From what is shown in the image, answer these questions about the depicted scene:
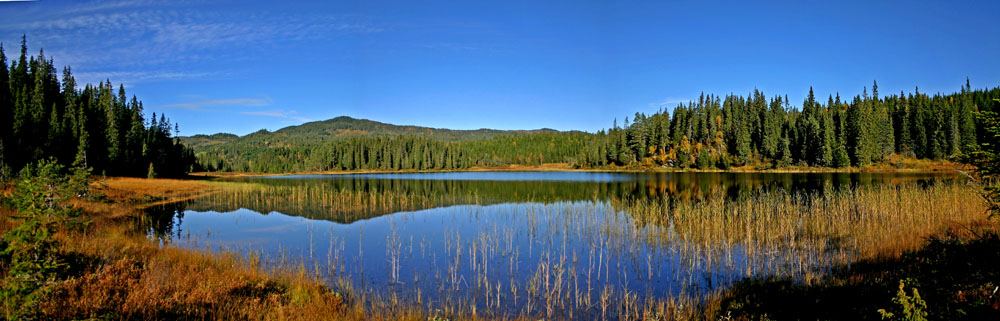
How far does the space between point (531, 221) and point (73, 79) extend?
98569 mm

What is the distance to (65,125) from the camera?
213 ft

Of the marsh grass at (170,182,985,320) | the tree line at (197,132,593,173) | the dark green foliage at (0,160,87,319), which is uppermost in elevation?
the tree line at (197,132,593,173)

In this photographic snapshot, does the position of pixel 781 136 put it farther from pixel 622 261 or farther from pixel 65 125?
pixel 65 125

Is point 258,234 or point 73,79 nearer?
point 258,234

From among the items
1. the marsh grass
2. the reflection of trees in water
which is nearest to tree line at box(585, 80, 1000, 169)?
the marsh grass

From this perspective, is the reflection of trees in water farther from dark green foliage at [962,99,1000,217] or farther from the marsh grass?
dark green foliage at [962,99,1000,217]

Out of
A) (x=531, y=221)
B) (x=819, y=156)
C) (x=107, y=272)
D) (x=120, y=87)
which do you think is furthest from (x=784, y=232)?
(x=120, y=87)

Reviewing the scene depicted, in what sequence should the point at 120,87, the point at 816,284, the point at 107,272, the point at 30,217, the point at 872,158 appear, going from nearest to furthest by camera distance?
the point at 30,217, the point at 107,272, the point at 816,284, the point at 120,87, the point at 872,158

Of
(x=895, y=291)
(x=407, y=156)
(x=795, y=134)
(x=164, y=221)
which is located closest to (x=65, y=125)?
(x=164, y=221)

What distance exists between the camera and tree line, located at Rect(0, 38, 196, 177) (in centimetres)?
6053

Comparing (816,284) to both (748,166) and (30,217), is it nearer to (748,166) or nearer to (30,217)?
(30,217)

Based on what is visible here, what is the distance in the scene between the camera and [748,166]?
109 metres

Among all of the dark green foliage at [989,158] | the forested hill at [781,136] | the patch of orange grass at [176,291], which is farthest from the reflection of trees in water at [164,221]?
the forested hill at [781,136]

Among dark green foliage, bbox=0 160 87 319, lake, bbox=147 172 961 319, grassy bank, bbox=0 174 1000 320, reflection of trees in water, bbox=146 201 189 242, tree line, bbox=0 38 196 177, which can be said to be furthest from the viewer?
tree line, bbox=0 38 196 177
